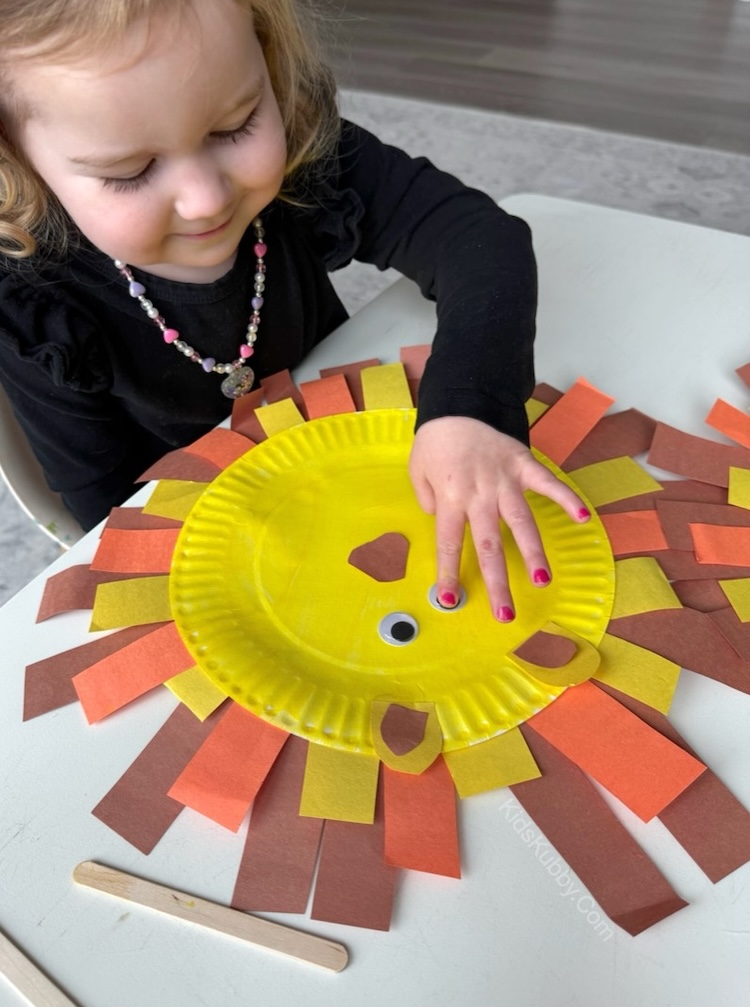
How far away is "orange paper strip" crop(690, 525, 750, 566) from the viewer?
1.72 feet

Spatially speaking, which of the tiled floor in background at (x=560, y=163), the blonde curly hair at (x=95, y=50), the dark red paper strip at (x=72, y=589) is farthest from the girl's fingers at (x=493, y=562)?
the tiled floor in background at (x=560, y=163)

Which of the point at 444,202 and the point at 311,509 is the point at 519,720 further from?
the point at 444,202

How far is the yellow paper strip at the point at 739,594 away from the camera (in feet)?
1.62

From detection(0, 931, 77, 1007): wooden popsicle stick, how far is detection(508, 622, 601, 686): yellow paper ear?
0.27m

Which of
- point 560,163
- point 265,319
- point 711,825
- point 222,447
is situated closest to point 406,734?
point 711,825

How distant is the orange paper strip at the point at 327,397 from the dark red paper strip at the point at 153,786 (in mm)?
247

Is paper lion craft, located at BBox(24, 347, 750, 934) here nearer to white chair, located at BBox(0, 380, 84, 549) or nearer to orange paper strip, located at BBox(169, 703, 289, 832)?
orange paper strip, located at BBox(169, 703, 289, 832)

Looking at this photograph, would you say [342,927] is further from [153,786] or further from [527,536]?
[527,536]

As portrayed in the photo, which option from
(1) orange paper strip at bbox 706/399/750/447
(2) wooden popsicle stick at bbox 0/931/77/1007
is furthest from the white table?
(1) orange paper strip at bbox 706/399/750/447

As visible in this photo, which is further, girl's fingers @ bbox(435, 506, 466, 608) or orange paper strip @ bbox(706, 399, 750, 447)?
orange paper strip @ bbox(706, 399, 750, 447)

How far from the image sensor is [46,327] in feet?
2.15

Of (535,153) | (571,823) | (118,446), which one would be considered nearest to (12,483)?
(118,446)

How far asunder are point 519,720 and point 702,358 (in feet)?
1.18

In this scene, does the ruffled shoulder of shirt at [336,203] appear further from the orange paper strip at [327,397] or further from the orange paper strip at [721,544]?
the orange paper strip at [721,544]
